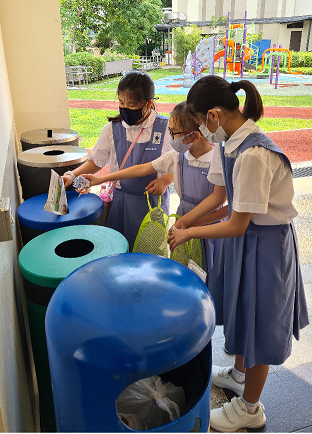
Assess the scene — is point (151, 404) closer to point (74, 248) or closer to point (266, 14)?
point (74, 248)

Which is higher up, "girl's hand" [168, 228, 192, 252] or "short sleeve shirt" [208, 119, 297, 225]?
"short sleeve shirt" [208, 119, 297, 225]

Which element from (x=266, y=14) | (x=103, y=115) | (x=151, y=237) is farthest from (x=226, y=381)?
(x=266, y=14)

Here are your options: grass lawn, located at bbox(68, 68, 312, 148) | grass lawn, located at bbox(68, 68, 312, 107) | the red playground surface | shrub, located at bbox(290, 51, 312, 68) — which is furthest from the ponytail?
shrub, located at bbox(290, 51, 312, 68)

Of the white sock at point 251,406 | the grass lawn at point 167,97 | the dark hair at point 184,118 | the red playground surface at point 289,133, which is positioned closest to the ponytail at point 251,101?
the dark hair at point 184,118

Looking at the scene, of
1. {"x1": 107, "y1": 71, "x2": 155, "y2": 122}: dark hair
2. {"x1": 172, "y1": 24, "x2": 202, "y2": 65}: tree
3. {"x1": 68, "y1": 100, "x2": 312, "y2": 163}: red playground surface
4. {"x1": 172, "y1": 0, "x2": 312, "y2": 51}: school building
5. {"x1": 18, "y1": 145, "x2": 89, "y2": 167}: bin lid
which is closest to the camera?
{"x1": 107, "y1": 71, "x2": 155, "y2": 122}: dark hair

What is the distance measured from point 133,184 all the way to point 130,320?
4.55 ft

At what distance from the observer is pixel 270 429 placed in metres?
1.85

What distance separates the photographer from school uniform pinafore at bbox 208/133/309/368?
4.99 feet

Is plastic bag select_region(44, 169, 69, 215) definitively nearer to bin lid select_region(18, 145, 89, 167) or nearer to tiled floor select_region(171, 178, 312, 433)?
bin lid select_region(18, 145, 89, 167)

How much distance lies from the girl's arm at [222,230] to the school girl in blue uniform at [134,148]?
527 mm

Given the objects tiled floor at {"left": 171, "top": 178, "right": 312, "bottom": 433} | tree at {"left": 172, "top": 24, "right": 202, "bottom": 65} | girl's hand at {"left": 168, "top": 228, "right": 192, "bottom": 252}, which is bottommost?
tiled floor at {"left": 171, "top": 178, "right": 312, "bottom": 433}

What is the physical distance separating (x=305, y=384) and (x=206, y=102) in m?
1.68

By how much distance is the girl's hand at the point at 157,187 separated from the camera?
1.99 m

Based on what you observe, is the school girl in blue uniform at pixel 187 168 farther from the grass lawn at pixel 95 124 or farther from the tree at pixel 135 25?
the tree at pixel 135 25
